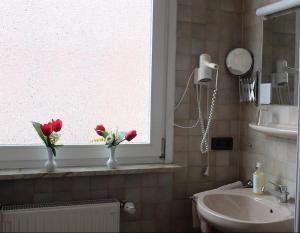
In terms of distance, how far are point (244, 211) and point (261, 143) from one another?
1.36 feet

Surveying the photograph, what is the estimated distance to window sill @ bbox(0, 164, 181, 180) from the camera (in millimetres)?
1767

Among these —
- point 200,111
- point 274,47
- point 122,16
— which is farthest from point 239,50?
point 122,16

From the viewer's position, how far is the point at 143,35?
2.07m

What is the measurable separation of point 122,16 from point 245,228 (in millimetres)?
1321

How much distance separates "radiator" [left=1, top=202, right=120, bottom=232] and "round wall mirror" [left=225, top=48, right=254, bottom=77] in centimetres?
105

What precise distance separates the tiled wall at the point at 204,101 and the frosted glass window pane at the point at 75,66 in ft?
0.68

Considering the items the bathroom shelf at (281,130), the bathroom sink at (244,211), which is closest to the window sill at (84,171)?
the bathroom sink at (244,211)

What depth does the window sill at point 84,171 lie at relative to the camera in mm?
1767

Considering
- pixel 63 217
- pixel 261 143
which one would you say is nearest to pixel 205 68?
pixel 261 143

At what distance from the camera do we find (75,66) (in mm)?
1965

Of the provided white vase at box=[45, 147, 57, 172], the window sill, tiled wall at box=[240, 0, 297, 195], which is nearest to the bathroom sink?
tiled wall at box=[240, 0, 297, 195]

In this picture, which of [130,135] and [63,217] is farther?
[130,135]

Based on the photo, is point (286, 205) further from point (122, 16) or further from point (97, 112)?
point (122, 16)

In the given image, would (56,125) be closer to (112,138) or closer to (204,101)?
(112,138)
